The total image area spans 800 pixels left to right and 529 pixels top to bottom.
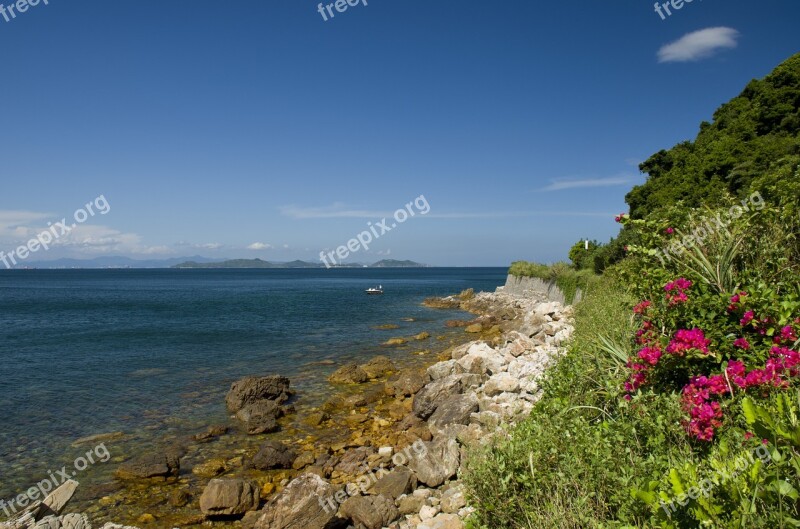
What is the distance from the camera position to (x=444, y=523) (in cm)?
736

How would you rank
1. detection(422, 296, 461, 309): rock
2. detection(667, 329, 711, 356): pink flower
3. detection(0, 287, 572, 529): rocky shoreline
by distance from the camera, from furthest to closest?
detection(422, 296, 461, 309): rock
detection(0, 287, 572, 529): rocky shoreline
detection(667, 329, 711, 356): pink flower

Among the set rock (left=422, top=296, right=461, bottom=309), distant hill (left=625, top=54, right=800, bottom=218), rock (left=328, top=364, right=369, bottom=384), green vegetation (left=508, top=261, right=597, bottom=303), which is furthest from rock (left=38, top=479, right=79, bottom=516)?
rock (left=422, top=296, right=461, bottom=309)

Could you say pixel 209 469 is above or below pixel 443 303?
below

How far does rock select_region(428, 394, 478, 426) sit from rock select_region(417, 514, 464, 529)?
4.07 m

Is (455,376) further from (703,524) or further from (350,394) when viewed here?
(703,524)

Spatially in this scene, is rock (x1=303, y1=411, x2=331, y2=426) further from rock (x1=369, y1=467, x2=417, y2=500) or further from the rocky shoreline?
rock (x1=369, y1=467, x2=417, y2=500)

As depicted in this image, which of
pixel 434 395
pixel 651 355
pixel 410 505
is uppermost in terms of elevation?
pixel 651 355

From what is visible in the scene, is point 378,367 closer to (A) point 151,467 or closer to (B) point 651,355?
(A) point 151,467

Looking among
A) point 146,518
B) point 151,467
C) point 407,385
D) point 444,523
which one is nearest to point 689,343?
point 444,523

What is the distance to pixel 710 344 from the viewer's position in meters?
5.75

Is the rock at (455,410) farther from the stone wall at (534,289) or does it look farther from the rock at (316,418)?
the stone wall at (534,289)

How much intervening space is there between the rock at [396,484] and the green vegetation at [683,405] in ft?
9.31

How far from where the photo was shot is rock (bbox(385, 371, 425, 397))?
16.4m

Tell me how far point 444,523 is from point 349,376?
39.0 feet
